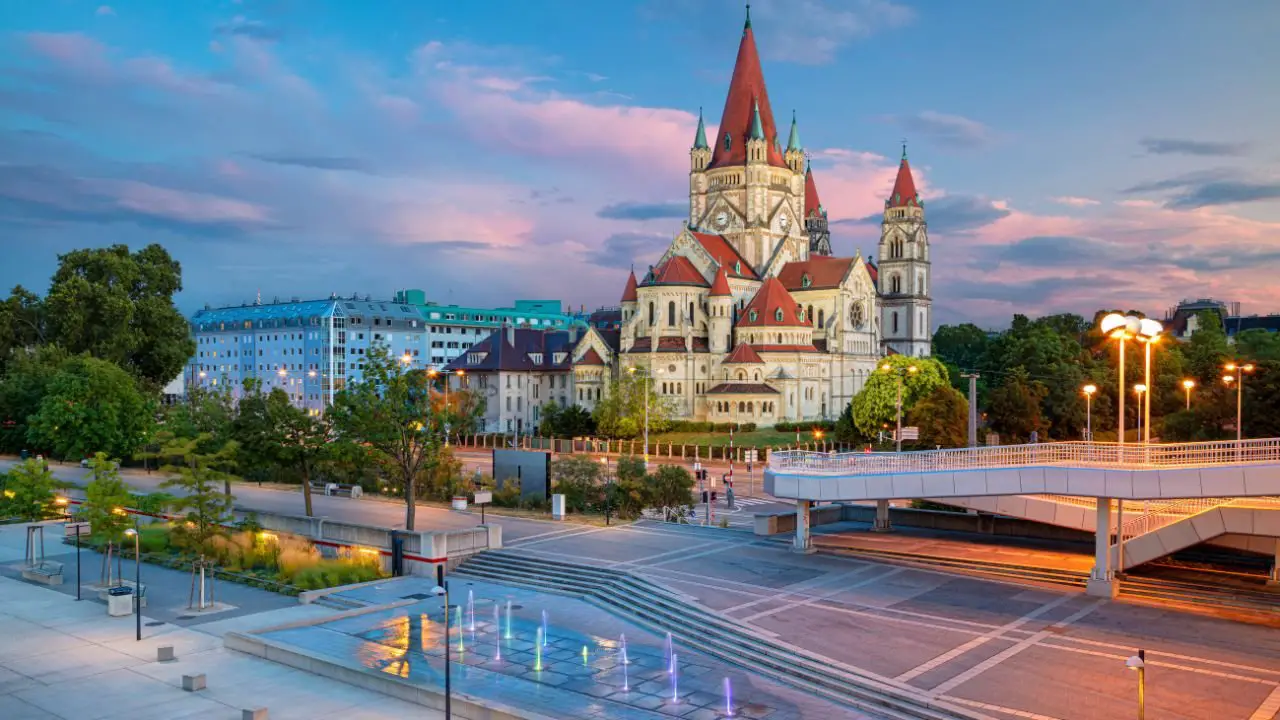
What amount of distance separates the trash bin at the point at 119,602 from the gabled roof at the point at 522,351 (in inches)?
2799

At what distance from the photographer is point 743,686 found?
2097 cm

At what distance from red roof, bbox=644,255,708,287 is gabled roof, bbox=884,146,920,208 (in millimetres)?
34934

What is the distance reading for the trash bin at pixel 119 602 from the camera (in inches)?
1119

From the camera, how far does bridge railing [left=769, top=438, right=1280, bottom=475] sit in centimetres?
2569

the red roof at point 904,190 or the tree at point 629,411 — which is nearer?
the tree at point 629,411

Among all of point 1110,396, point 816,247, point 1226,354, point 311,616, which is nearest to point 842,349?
point 1110,396

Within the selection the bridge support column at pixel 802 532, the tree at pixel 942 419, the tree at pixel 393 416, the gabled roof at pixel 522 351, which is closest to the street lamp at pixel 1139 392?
the tree at pixel 942 419

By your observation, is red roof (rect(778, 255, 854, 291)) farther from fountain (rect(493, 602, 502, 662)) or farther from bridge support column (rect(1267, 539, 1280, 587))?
fountain (rect(493, 602, 502, 662))

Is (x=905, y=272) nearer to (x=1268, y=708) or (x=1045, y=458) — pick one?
(x=1045, y=458)

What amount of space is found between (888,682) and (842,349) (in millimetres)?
77828

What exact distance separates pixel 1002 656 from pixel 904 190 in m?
103


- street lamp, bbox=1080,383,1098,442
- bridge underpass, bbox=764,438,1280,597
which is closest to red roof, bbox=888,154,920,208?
street lamp, bbox=1080,383,1098,442

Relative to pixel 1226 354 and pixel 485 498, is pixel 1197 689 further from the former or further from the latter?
pixel 1226 354

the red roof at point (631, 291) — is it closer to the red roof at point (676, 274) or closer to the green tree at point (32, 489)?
the red roof at point (676, 274)
